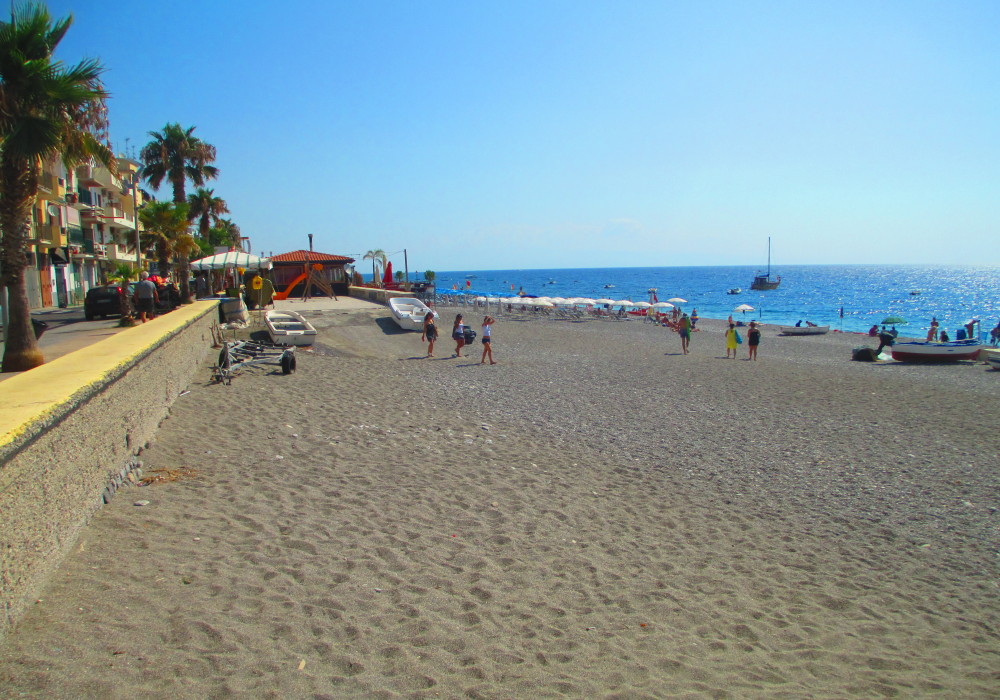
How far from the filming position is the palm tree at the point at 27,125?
9.18 m

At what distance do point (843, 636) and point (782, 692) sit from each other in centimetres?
109

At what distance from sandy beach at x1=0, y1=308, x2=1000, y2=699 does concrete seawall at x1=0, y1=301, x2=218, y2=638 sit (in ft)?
0.81

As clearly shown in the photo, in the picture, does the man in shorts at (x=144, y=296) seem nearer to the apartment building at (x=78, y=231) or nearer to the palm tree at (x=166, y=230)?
the apartment building at (x=78, y=231)

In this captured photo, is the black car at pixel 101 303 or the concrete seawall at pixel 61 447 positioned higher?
the black car at pixel 101 303

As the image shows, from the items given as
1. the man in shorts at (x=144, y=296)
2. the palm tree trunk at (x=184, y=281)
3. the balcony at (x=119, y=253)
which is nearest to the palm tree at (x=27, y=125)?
the man in shorts at (x=144, y=296)

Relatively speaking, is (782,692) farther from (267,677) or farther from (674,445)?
(674,445)

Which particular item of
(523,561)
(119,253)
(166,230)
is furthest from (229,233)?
(523,561)

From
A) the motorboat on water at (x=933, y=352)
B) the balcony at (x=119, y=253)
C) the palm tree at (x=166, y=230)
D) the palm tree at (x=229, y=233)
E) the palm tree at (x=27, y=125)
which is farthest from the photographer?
the palm tree at (x=229, y=233)

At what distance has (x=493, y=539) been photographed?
236 inches

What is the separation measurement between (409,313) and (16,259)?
15606 millimetres

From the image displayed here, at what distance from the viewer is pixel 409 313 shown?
25016 millimetres

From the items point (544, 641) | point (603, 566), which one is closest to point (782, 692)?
point (544, 641)

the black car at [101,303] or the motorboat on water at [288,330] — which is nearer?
the motorboat on water at [288,330]

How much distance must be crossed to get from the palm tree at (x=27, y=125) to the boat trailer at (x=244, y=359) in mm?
2980
